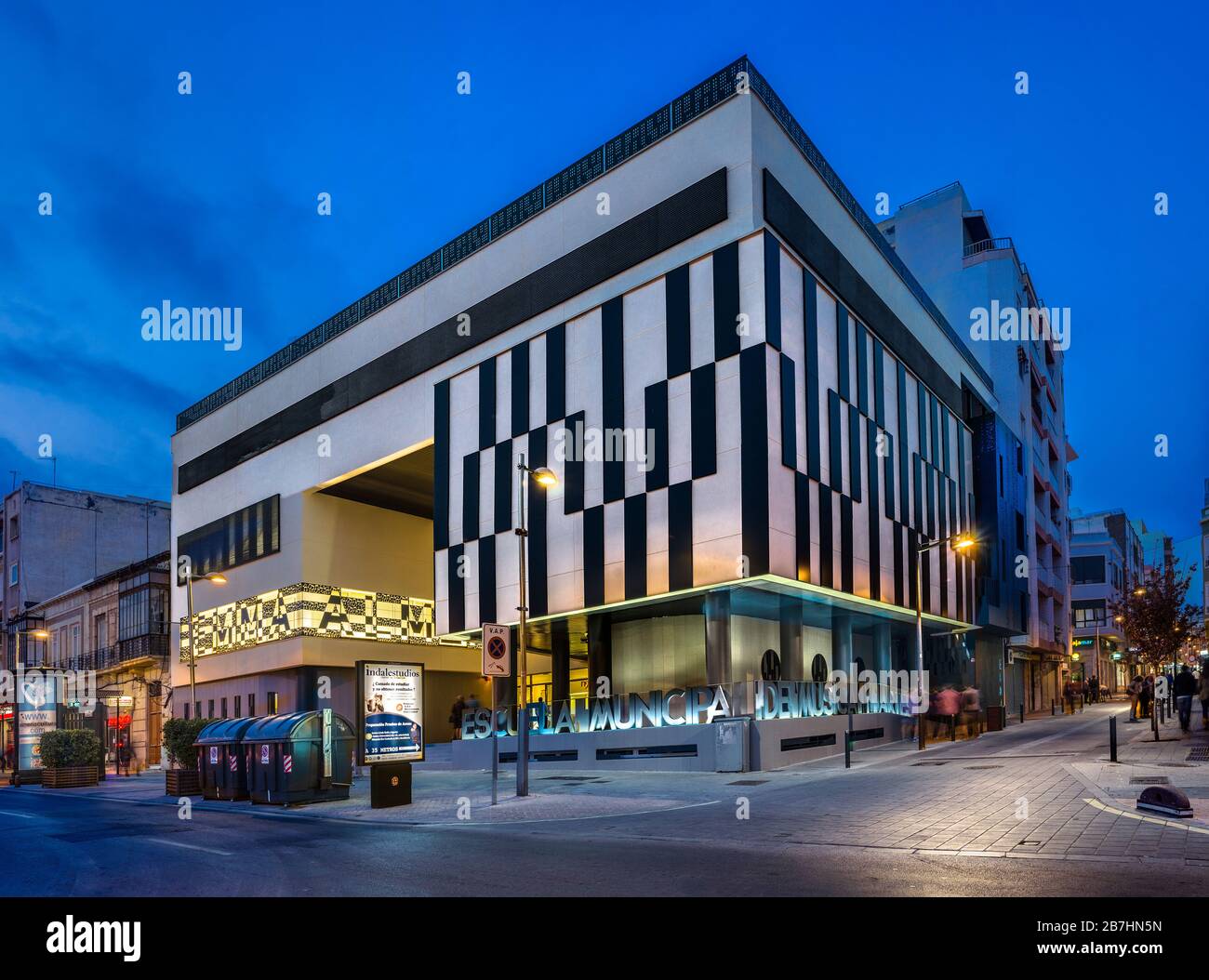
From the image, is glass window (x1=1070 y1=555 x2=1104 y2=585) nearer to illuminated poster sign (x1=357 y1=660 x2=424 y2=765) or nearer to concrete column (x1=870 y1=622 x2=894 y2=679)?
concrete column (x1=870 y1=622 x2=894 y2=679)

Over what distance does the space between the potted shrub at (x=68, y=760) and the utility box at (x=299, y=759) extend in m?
15.5

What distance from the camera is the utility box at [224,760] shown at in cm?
2189

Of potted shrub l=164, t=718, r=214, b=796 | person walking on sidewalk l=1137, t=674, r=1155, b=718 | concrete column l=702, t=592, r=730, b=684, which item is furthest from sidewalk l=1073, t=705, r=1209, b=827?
potted shrub l=164, t=718, r=214, b=796

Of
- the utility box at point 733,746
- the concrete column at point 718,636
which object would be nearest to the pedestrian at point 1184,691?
the utility box at point 733,746

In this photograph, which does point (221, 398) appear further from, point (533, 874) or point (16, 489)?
point (533, 874)

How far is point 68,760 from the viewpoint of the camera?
3294 cm

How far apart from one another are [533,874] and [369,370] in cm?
3300

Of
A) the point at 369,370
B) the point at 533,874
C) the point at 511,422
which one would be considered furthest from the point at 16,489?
the point at 533,874

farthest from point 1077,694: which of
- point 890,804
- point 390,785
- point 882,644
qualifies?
point 390,785

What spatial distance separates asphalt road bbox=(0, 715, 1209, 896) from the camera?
29.7ft

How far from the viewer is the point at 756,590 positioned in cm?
2814

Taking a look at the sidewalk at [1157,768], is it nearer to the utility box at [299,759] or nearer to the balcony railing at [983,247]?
the utility box at [299,759]

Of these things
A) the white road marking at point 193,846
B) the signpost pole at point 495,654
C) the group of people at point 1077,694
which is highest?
the signpost pole at point 495,654
